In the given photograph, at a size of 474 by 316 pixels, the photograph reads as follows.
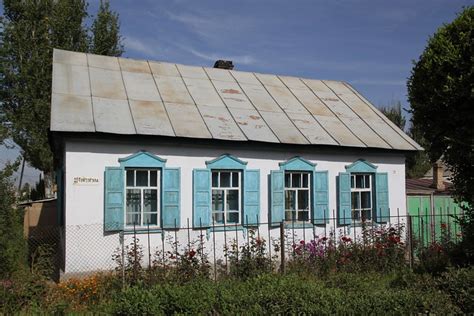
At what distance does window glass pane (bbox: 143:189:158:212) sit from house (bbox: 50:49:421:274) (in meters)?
0.03

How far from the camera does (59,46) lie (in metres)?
23.1

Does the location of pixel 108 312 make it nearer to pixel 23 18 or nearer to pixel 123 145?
pixel 123 145

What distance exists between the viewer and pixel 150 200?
10539 millimetres

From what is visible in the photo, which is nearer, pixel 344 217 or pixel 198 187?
pixel 198 187

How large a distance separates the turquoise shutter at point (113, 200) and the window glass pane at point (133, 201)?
330 millimetres

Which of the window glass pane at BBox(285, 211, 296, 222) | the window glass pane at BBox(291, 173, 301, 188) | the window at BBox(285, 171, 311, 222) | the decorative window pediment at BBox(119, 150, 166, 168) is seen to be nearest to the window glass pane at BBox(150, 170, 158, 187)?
the decorative window pediment at BBox(119, 150, 166, 168)

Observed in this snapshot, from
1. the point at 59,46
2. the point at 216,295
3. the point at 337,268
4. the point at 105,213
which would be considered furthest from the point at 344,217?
the point at 59,46

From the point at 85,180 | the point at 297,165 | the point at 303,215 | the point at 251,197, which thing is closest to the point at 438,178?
the point at 303,215

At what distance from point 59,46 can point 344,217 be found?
58.1 feet

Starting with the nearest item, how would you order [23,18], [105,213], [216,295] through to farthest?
1. [216,295]
2. [105,213]
3. [23,18]

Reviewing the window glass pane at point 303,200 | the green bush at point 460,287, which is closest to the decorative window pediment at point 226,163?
the window glass pane at point 303,200

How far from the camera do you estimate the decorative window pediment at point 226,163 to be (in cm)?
1104

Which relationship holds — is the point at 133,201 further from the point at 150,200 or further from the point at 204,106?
the point at 204,106

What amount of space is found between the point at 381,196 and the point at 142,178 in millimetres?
6983
